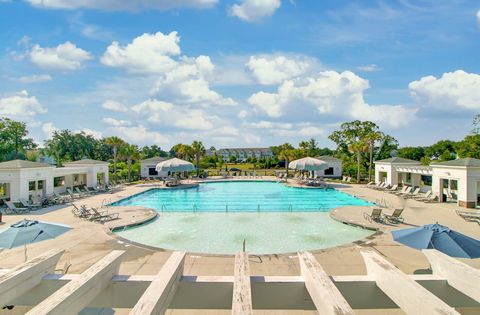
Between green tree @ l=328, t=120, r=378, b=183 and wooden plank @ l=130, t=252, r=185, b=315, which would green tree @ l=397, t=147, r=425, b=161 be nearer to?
green tree @ l=328, t=120, r=378, b=183

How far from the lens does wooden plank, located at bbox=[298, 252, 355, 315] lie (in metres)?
2.10

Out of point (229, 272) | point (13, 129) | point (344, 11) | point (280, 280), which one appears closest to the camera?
point (280, 280)

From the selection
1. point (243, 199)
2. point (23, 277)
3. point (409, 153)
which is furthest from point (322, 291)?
point (409, 153)

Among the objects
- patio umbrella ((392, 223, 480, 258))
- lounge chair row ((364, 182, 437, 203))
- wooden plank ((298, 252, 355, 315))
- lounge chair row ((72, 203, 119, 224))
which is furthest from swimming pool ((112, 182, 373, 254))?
wooden plank ((298, 252, 355, 315))

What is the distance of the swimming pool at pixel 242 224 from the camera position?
45.4 ft

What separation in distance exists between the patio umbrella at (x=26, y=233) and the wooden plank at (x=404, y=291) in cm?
919

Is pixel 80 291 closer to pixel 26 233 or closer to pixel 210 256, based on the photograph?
pixel 26 233

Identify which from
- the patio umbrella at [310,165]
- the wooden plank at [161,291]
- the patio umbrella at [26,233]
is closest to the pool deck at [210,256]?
the patio umbrella at [26,233]

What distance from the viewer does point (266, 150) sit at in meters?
140

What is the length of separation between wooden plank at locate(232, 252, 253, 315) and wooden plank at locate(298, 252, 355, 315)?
1.82 feet

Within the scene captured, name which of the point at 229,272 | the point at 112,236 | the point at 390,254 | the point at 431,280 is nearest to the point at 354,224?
the point at 390,254

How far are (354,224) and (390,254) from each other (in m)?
5.13

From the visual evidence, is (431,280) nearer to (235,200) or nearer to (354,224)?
(354,224)

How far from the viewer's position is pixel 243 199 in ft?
88.9
